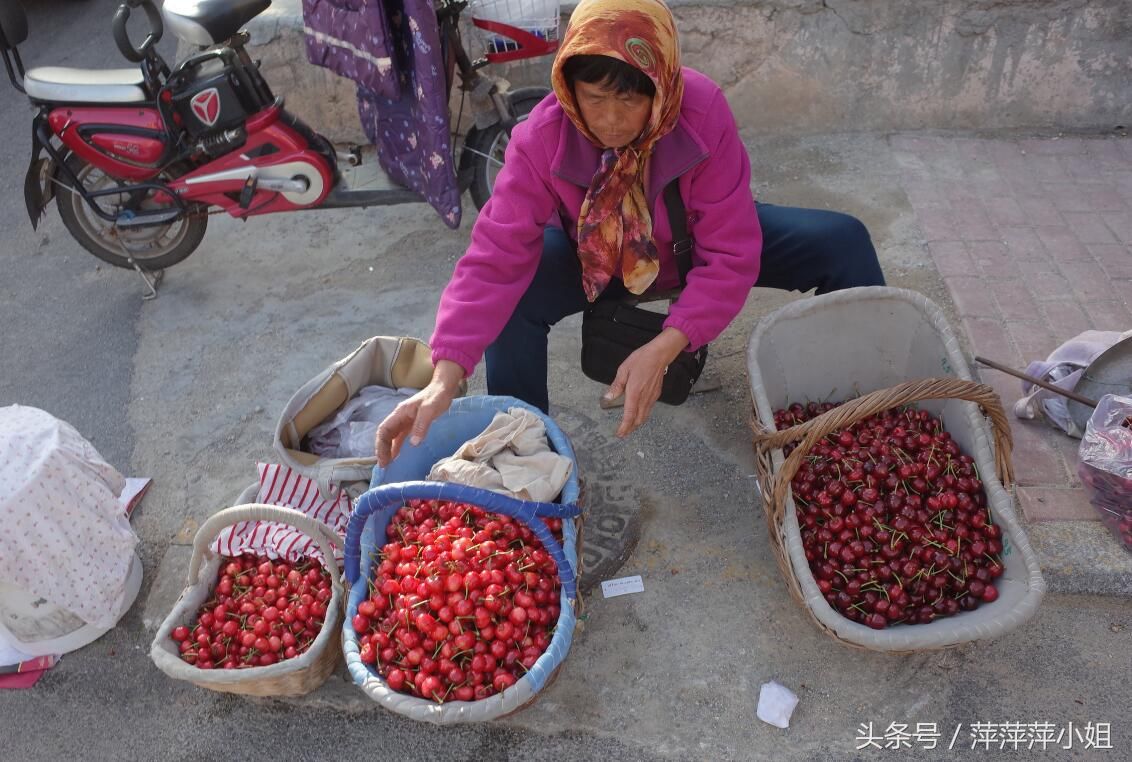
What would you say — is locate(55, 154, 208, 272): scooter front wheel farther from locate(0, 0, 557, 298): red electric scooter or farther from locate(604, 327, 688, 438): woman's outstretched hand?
locate(604, 327, 688, 438): woman's outstretched hand

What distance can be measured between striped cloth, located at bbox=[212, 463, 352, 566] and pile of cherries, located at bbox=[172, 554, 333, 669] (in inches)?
1.8

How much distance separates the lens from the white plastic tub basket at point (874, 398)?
187 cm

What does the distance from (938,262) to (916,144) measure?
1031mm

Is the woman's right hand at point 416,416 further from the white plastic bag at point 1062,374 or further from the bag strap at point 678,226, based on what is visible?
the white plastic bag at point 1062,374

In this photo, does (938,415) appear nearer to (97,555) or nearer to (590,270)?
(590,270)

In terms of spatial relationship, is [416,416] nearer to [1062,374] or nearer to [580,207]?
[580,207]

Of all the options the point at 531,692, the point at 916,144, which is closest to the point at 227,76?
the point at 531,692

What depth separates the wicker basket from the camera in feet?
6.40

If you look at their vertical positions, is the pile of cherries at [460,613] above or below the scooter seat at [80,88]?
below

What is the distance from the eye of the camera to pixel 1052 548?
2.31 m

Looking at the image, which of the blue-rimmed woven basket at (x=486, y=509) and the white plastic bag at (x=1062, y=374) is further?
the white plastic bag at (x=1062, y=374)

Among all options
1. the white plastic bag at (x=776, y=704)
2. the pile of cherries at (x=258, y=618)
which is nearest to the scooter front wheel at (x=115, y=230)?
the pile of cherries at (x=258, y=618)

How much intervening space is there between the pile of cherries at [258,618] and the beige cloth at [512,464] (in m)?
0.45

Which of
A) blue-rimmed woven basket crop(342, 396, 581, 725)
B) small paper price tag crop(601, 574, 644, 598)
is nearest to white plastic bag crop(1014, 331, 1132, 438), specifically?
small paper price tag crop(601, 574, 644, 598)
